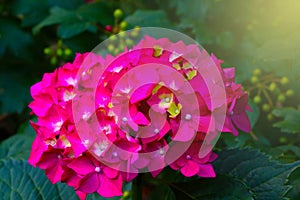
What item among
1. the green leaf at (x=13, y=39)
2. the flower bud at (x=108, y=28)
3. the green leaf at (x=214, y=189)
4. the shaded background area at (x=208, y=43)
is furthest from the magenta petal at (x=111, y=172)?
the green leaf at (x=13, y=39)

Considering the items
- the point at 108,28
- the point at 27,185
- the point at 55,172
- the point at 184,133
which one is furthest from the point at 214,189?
the point at 108,28

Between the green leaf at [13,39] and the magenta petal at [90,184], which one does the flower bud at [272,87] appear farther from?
the green leaf at [13,39]

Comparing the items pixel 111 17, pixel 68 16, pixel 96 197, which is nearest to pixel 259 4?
pixel 111 17

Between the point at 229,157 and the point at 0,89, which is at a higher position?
the point at 229,157

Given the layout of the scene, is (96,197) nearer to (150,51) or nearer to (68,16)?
(150,51)

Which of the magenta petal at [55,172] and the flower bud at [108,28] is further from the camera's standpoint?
the flower bud at [108,28]

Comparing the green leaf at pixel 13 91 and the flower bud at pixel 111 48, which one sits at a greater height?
the flower bud at pixel 111 48
